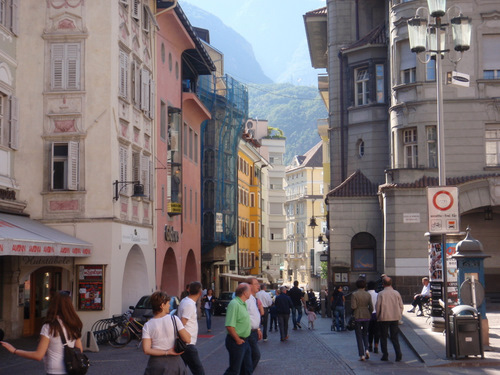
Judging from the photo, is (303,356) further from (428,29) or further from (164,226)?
(164,226)

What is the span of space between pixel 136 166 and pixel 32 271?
6804 mm

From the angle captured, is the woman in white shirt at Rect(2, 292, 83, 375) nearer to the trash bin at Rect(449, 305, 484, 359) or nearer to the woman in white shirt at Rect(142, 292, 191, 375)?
the woman in white shirt at Rect(142, 292, 191, 375)

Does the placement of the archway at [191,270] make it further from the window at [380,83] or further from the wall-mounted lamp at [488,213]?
the wall-mounted lamp at [488,213]

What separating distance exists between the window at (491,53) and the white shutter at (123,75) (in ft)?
52.0

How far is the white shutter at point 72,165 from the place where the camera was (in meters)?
28.6

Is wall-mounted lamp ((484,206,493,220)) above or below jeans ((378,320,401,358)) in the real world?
above

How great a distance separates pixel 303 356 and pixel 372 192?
23.3 meters

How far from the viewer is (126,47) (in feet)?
103

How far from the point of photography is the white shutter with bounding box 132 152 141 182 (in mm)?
33125

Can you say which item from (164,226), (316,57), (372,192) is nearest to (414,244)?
(372,192)

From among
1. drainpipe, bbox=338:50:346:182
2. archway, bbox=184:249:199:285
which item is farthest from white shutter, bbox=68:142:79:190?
drainpipe, bbox=338:50:346:182

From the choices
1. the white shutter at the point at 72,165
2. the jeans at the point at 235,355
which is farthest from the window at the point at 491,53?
the jeans at the point at 235,355

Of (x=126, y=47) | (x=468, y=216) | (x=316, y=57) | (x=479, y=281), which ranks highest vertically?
(x=316, y=57)

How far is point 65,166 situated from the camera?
29.1 meters
